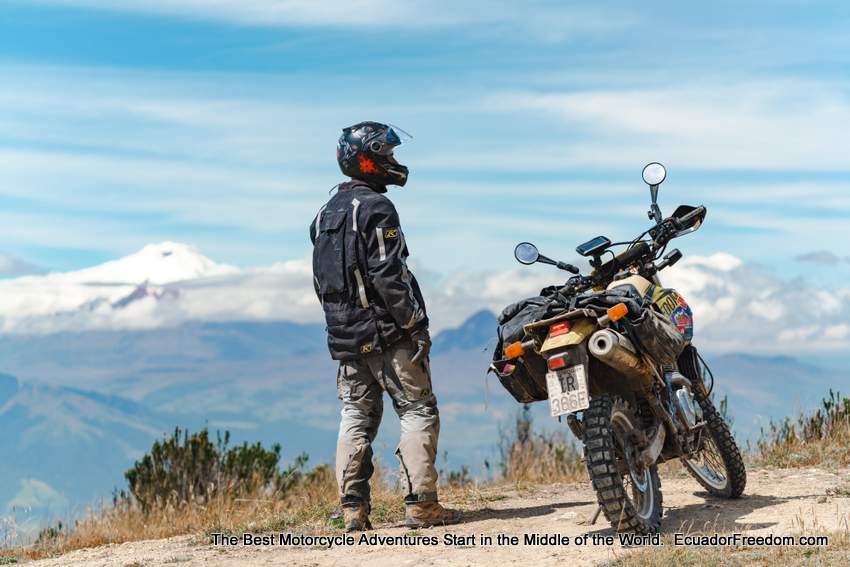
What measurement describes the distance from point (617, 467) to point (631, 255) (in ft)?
5.68

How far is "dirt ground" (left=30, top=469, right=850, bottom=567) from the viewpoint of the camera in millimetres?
7219

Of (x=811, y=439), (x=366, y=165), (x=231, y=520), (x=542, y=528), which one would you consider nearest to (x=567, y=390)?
(x=542, y=528)

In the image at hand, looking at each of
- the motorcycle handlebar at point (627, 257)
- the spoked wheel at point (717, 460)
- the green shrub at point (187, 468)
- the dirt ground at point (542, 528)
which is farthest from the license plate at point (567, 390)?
the green shrub at point (187, 468)

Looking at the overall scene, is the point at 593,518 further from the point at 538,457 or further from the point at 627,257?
the point at 538,457

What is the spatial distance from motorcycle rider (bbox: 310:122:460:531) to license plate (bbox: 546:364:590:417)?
1.38 meters

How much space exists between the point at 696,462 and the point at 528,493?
6.11 ft

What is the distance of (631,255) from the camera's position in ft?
27.5

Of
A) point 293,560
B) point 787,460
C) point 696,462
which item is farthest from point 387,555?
point 787,460

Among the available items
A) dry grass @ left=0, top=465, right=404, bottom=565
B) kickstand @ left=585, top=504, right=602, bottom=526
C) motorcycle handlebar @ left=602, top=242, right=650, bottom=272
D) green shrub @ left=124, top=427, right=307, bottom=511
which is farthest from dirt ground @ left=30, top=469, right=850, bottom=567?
green shrub @ left=124, top=427, right=307, bottom=511

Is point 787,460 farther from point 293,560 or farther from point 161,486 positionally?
point 161,486

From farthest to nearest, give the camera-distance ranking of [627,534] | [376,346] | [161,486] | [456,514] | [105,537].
Result: 1. [161,486]
2. [105,537]
3. [456,514]
4. [376,346]
5. [627,534]

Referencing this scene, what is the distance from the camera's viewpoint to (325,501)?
399 inches

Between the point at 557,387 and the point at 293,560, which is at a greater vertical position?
the point at 557,387

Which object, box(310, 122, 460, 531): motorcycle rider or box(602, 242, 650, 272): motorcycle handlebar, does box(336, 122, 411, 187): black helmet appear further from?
box(602, 242, 650, 272): motorcycle handlebar
